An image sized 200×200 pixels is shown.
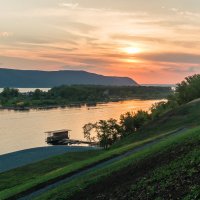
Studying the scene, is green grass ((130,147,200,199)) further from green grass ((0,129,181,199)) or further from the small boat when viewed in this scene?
the small boat

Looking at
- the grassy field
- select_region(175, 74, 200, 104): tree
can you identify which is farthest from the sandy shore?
select_region(175, 74, 200, 104): tree

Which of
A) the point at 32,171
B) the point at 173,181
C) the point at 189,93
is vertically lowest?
the point at 32,171

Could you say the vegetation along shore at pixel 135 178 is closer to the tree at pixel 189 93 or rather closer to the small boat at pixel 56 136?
the tree at pixel 189 93

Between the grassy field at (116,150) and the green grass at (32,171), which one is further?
the green grass at (32,171)

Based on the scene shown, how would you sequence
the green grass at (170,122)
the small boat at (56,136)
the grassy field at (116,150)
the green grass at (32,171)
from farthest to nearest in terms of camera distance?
the small boat at (56,136)
the green grass at (170,122)
the green grass at (32,171)
the grassy field at (116,150)

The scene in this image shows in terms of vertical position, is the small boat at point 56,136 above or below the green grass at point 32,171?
below

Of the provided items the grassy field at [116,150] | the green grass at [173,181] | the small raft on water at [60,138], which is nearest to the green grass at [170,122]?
the grassy field at [116,150]

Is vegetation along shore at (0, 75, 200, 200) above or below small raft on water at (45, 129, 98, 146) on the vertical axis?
above

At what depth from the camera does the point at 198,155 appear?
18.9 metres

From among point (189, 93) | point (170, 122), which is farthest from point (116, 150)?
point (189, 93)

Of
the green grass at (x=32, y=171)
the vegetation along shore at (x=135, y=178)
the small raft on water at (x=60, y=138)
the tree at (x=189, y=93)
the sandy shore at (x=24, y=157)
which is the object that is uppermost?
the tree at (x=189, y=93)

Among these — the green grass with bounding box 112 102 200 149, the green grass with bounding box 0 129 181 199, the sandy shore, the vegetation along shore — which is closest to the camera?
the vegetation along shore

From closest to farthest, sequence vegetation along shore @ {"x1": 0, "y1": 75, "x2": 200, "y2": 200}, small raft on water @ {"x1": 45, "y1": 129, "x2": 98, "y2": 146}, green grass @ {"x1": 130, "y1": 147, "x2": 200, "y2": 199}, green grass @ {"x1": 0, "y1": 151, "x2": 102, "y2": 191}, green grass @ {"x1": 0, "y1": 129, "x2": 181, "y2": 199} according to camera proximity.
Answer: green grass @ {"x1": 130, "y1": 147, "x2": 200, "y2": 199}, vegetation along shore @ {"x1": 0, "y1": 75, "x2": 200, "y2": 200}, green grass @ {"x1": 0, "y1": 129, "x2": 181, "y2": 199}, green grass @ {"x1": 0, "y1": 151, "x2": 102, "y2": 191}, small raft on water @ {"x1": 45, "y1": 129, "x2": 98, "y2": 146}

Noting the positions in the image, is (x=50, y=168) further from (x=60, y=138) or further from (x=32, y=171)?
(x=60, y=138)
